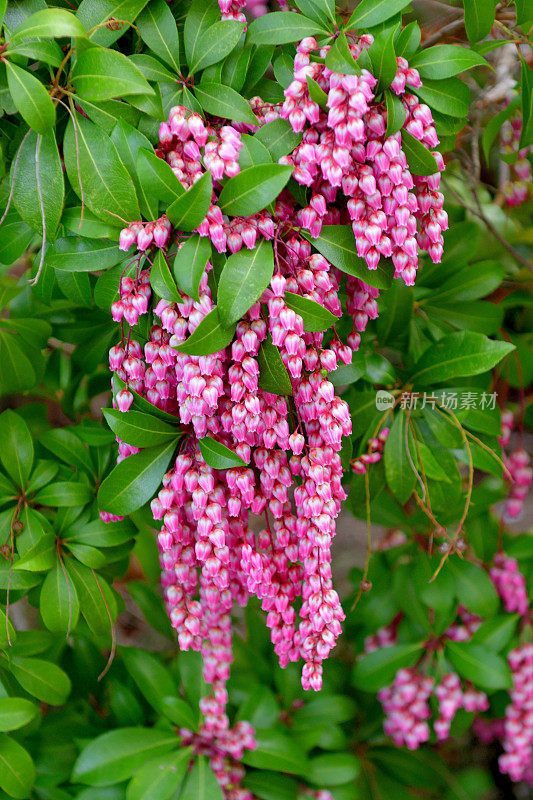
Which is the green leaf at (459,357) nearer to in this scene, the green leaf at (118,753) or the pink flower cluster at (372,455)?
the pink flower cluster at (372,455)

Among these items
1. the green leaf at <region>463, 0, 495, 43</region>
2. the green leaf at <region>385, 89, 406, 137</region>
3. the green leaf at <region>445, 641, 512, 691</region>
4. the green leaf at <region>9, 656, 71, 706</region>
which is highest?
the green leaf at <region>463, 0, 495, 43</region>

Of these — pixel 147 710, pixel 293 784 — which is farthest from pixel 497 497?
pixel 147 710

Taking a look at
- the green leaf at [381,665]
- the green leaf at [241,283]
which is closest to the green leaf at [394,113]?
the green leaf at [241,283]

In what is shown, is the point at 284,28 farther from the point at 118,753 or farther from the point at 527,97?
the point at 118,753

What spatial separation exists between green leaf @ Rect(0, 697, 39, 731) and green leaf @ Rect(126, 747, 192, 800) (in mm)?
280

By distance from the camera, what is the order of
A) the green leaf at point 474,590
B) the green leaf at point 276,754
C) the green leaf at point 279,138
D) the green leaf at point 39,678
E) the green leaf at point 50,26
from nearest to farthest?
1. the green leaf at point 50,26
2. the green leaf at point 279,138
3. the green leaf at point 39,678
4. the green leaf at point 276,754
5. the green leaf at point 474,590

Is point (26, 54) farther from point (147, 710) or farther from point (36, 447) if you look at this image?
point (147, 710)

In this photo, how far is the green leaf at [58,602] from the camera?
1.13 metres

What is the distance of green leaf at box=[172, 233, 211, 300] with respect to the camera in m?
0.81

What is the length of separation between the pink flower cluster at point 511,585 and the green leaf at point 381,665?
290 mm

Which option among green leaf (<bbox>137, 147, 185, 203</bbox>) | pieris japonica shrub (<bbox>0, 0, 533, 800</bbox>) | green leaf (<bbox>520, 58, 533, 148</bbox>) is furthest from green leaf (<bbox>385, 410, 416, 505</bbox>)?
green leaf (<bbox>137, 147, 185, 203</bbox>)

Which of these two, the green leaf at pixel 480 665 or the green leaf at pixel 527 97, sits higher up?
the green leaf at pixel 527 97

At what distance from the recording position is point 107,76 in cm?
83

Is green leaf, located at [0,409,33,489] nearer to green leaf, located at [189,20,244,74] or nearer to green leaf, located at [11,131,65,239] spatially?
green leaf, located at [11,131,65,239]
